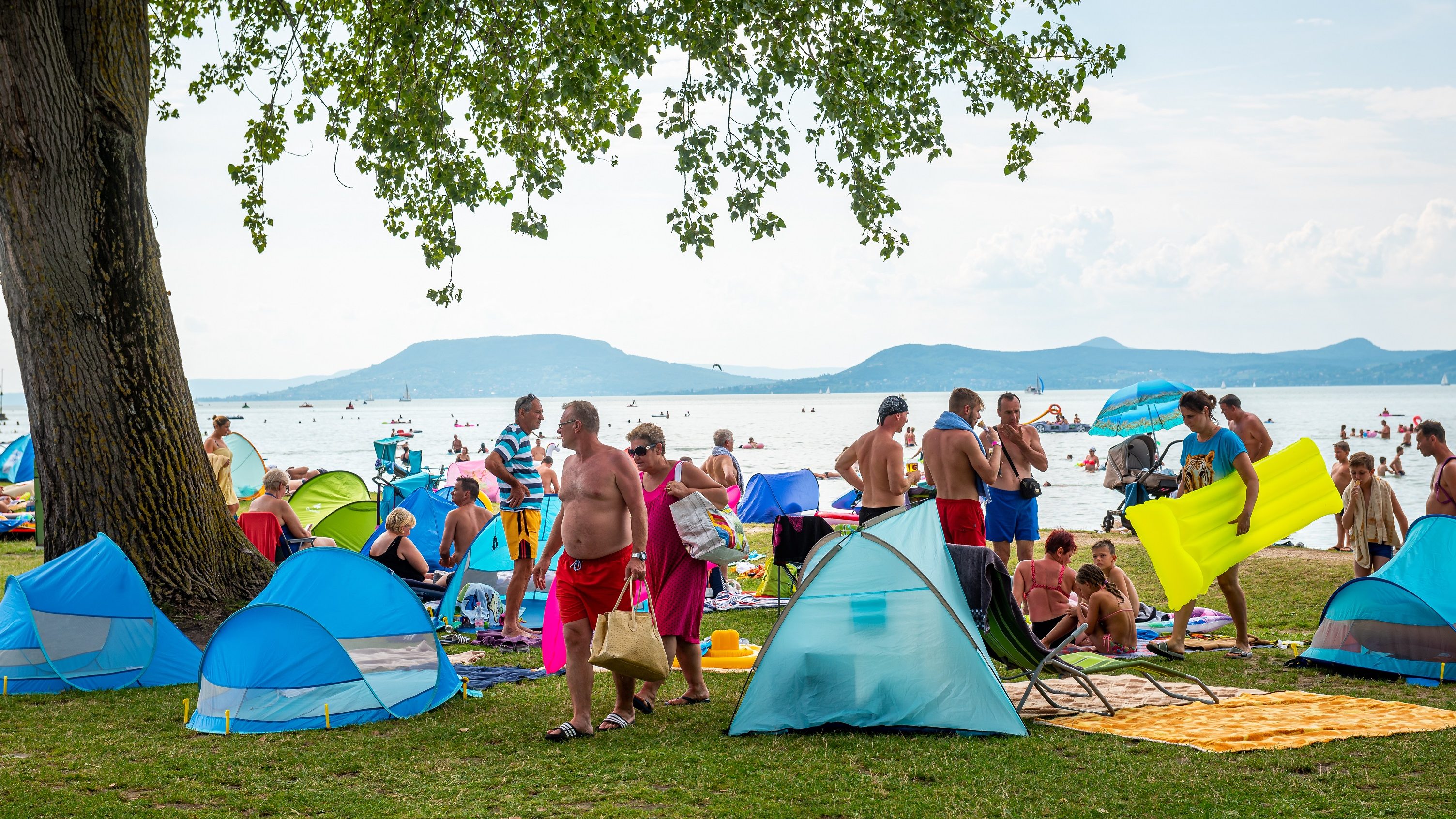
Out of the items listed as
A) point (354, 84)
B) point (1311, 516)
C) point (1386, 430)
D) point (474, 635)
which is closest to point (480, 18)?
point (354, 84)

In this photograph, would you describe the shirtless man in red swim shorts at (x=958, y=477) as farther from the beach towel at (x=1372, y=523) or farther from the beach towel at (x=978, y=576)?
the beach towel at (x=1372, y=523)

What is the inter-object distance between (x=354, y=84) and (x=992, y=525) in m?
7.19

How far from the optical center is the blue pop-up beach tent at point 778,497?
1408cm

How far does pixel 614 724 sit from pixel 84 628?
3.23 meters

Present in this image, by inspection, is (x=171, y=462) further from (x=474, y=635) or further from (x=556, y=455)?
(x=556, y=455)

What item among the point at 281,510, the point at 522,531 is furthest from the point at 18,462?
the point at 522,531

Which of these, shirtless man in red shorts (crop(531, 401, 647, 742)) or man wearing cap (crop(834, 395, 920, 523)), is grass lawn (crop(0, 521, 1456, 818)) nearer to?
shirtless man in red shorts (crop(531, 401, 647, 742))

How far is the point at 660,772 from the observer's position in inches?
176

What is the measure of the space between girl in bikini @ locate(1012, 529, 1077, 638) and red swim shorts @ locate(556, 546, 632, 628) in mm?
3132

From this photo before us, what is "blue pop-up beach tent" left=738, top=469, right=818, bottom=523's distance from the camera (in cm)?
1408

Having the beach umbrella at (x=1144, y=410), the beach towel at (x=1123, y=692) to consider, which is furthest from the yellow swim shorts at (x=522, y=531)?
the beach umbrella at (x=1144, y=410)

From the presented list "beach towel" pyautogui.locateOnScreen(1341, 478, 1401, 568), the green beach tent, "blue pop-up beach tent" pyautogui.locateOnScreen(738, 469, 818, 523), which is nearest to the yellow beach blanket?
"beach towel" pyautogui.locateOnScreen(1341, 478, 1401, 568)

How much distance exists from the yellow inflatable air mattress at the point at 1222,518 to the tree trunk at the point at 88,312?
6130 mm

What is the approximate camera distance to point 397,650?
5848 mm
